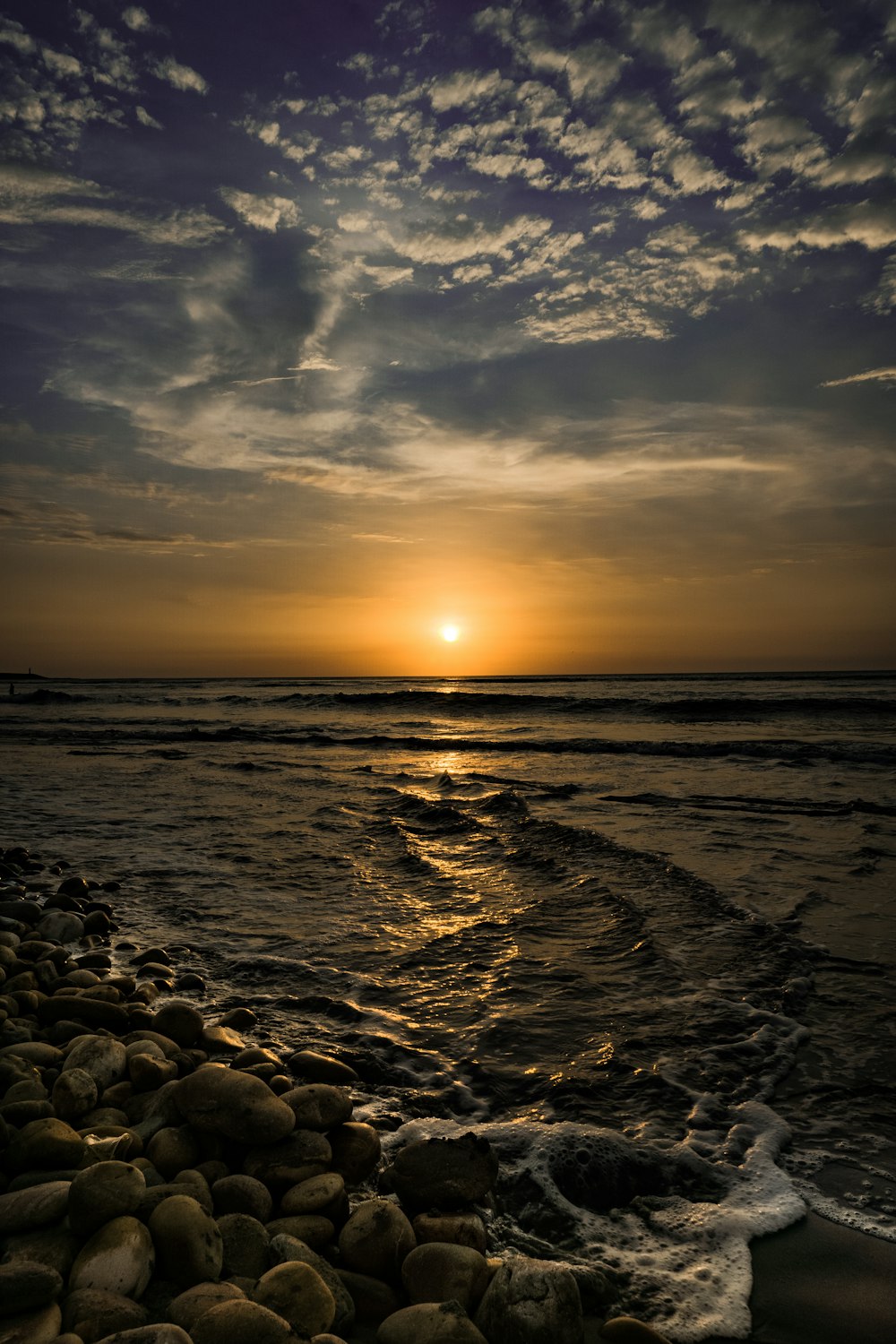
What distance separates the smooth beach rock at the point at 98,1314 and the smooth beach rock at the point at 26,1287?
0.22ft

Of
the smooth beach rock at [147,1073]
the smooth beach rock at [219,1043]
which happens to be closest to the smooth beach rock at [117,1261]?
the smooth beach rock at [147,1073]

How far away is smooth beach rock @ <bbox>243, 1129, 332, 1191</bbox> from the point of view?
2.96 meters

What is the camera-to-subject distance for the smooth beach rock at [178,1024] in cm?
420

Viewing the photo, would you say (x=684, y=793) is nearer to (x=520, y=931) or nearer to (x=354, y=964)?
(x=520, y=931)

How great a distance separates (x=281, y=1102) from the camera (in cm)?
A: 318

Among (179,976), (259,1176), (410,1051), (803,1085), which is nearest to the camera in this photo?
(259,1176)

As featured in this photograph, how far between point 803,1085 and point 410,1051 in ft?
7.16

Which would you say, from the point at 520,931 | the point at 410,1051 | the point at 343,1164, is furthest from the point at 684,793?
the point at 343,1164

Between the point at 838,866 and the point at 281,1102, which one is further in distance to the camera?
the point at 838,866

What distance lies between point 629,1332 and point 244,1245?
1307mm

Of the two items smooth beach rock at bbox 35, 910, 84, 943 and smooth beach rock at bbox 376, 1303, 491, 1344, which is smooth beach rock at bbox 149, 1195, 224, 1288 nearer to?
smooth beach rock at bbox 376, 1303, 491, 1344

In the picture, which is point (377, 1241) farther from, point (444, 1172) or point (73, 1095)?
point (73, 1095)

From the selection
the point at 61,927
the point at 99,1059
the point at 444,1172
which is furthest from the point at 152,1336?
the point at 61,927

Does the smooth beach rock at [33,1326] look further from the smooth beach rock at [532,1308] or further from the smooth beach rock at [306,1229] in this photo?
the smooth beach rock at [532,1308]
